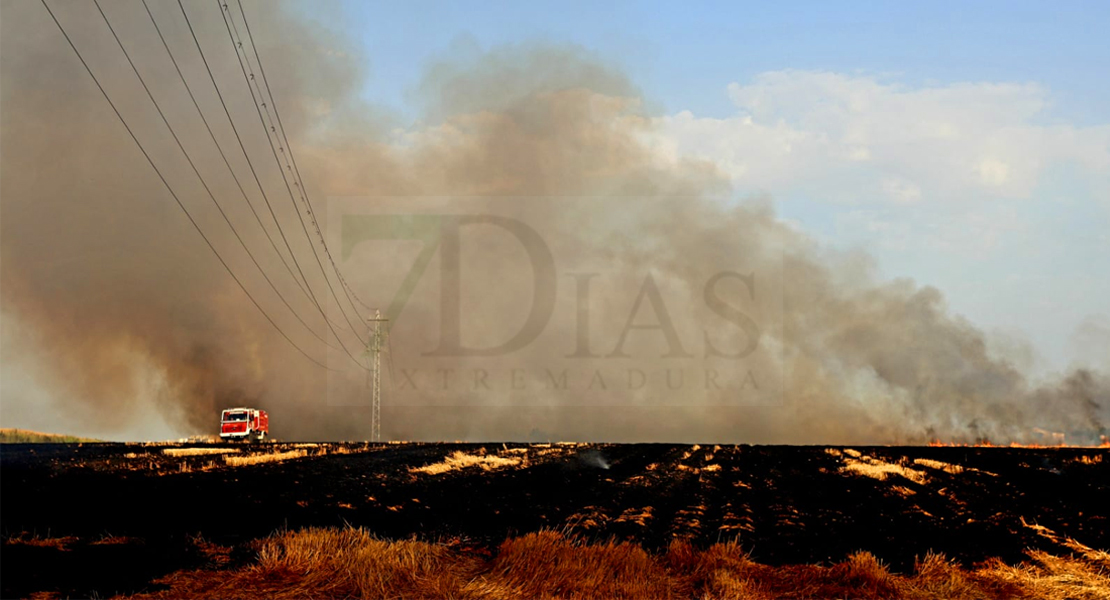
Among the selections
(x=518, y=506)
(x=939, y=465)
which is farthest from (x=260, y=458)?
(x=939, y=465)

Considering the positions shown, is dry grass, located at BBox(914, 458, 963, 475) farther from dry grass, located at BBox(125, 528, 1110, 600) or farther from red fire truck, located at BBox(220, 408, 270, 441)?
red fire truck, located at BBox(220, 408, 270, 441)

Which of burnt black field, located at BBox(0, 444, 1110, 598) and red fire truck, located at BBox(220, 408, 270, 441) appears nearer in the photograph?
burnt black field, located at BBox(0, 444, 1110, 598)

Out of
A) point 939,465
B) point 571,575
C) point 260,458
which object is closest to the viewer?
point 571,575

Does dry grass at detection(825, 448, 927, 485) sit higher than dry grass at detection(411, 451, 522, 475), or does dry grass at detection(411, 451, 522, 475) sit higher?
dry grass at detection(411, 451, 522, 475)

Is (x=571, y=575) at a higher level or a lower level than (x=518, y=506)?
lower

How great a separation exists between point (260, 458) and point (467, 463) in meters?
6.66

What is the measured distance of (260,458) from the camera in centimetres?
2275

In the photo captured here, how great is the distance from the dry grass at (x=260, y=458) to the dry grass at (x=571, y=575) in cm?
1154

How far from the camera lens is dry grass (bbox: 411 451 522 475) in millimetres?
19891

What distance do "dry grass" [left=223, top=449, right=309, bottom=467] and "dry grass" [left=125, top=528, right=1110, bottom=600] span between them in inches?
454

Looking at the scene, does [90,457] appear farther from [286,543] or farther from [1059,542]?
[1059,542]

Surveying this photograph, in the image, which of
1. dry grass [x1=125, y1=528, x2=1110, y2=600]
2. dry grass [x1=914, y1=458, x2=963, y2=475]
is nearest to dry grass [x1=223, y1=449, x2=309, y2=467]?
dry grass [x1=125, y1=528, x2=1110, y2=600]

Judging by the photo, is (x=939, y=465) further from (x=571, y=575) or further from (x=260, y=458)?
(x=260, y=458)

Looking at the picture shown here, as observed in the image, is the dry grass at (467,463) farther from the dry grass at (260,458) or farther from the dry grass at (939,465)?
the dry grass at (939,465)
